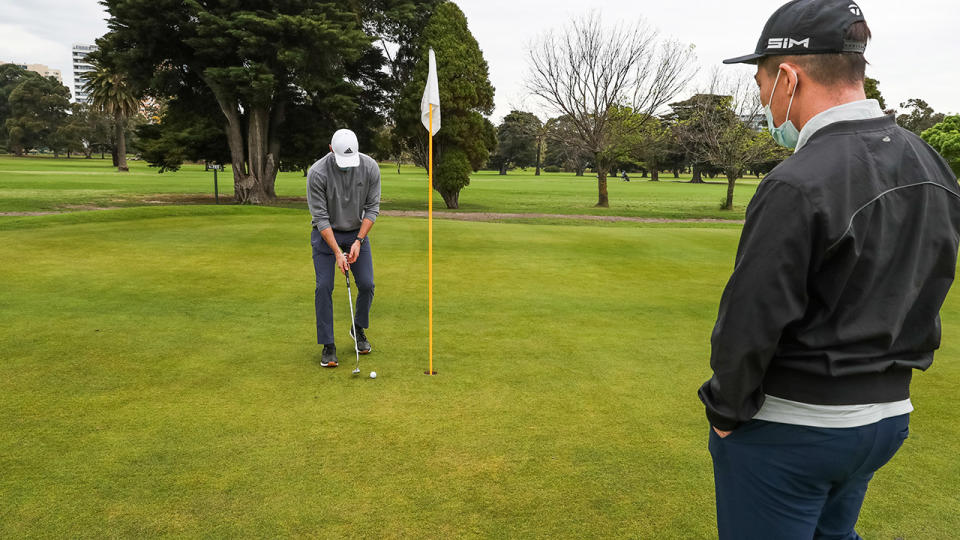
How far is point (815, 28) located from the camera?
1566mm

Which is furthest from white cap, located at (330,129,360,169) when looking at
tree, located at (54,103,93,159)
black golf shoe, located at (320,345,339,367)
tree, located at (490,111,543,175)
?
tree, located at (54,103,93,159)

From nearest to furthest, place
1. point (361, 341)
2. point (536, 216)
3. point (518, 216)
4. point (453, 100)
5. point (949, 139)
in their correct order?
point (361, 341)
point (518, 216)
point (536, 216)
point (453, 100)
point (949, 139)

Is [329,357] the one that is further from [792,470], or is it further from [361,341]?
[792,470]

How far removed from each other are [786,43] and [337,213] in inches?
171

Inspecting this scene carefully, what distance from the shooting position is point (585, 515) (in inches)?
116

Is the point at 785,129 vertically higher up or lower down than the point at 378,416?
higher up

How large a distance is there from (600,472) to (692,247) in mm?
10348

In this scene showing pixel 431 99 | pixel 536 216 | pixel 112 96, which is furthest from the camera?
pixel 112 96

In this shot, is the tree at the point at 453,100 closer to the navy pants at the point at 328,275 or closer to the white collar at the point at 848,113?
the navy pants at the point at 328,275

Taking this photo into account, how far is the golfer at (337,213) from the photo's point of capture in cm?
529

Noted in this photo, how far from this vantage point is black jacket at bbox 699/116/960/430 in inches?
57.1

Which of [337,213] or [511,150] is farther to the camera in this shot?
[511,150]

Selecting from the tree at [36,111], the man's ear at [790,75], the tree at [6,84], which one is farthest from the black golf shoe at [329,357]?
the tree at [6,84]

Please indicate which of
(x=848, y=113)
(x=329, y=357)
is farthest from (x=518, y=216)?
(x=848, y=113)
